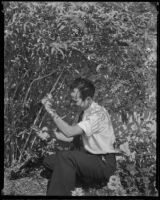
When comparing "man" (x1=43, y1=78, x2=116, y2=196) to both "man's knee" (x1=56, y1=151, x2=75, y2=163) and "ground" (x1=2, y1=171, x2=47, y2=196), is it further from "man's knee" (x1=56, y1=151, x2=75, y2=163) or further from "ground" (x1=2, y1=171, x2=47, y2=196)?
"ground" (x1=2, y1=171, x2=47, y2=196)

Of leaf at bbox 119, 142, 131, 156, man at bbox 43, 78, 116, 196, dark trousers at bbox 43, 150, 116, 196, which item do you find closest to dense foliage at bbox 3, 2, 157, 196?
leaf at bbox 119, 142, 131, 156

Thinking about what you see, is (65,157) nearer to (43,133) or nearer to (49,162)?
(49,162)

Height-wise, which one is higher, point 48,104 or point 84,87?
point 84,87

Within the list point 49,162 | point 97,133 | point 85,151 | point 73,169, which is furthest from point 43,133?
point 73,169

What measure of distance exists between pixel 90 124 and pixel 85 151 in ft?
1.26

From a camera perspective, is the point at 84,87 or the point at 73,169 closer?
the point at 73,169

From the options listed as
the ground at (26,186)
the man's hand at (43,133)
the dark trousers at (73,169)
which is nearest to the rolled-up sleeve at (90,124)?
the dark trousers at (73,169)

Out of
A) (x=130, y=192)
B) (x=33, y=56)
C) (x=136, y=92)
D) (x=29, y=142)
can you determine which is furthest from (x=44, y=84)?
(x=130, y=192)

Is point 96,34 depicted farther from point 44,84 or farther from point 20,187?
point 20,187

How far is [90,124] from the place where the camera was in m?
4.41

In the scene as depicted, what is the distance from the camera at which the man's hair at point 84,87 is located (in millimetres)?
4570

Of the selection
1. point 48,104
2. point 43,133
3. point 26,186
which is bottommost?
point 26,186

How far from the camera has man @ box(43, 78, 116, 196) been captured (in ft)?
14.0

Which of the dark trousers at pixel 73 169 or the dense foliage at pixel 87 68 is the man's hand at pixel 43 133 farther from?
the dark trousers at pixel 73 169
